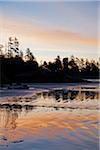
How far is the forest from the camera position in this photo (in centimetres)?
2857

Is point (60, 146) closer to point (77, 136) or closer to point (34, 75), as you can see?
point (77, 136)

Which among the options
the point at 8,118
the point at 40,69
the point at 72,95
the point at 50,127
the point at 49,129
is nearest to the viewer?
the point at 49,129

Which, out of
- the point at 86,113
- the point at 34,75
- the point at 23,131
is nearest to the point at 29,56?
the point at 34,75

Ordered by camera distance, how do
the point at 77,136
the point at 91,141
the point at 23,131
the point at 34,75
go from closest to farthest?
the point at 91,141, the point at 77,136, the point at 23,131, the point at 34,75

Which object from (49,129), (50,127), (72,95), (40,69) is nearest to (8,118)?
(50,127)

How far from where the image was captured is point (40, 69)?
35.1m

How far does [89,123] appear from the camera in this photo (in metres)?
6.87

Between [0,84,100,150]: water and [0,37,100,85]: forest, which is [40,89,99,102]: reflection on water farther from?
[0,37,100,85]: forest

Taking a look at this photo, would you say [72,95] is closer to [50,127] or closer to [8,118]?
[8,118]

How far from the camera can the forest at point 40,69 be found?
93.7 ft

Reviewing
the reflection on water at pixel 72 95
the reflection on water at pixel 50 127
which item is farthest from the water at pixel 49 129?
the reflection on water at pixel 72 95

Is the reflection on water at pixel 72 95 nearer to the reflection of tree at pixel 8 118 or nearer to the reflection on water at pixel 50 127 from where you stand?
the reflection on water at pixel 50 127

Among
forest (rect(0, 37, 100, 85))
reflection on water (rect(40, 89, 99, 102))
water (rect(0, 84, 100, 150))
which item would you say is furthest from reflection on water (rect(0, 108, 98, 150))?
forest (rect(0, 37, 100, 85))

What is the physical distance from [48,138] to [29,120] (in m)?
1.87
